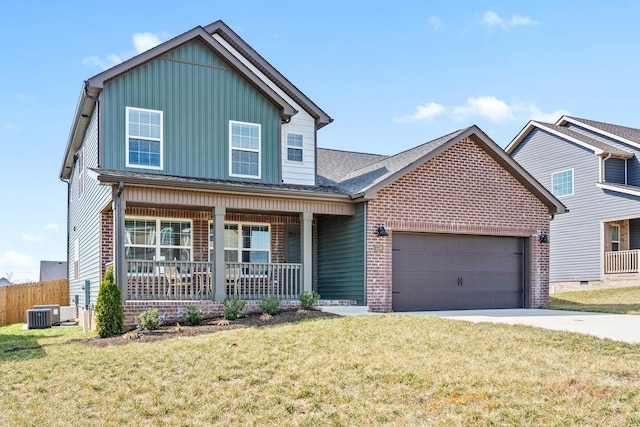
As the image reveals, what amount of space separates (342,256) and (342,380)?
9.12 meters

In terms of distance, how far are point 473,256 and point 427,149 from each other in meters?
3.30

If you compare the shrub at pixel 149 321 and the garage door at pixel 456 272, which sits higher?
the garage door at pixel 456 272

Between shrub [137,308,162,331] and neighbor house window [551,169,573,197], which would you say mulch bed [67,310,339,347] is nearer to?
shrub [137,308,162,331]

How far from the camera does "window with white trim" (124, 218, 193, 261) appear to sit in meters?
16.0

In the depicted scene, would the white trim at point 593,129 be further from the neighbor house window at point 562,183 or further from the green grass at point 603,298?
the green grass at point 603,298

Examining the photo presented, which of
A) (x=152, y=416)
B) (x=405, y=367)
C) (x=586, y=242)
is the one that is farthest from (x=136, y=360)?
(x=586, y=242)

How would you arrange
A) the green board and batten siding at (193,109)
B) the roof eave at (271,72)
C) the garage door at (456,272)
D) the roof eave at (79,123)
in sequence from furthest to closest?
the roof eave at (271,72) → the garage door at (456,272) → the roof eave at (79,123) → the green board and batten siding at (193,109)

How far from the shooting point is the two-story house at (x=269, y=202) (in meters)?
15.1

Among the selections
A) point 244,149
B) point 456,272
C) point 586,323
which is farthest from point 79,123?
point 586,323

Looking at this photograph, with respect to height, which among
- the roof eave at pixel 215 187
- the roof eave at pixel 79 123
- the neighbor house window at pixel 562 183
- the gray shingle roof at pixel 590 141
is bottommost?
the roof eave at pixel 215 187

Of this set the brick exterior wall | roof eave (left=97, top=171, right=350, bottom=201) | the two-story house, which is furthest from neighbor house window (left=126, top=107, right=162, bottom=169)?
the brick exterior wall

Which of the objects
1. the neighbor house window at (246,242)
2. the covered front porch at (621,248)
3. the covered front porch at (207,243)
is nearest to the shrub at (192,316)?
the covered front porch at (207,243)

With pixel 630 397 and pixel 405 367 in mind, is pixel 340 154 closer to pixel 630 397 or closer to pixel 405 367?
pixel 405 367

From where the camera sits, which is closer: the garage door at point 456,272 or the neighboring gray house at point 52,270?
the garage door at point 456,272
